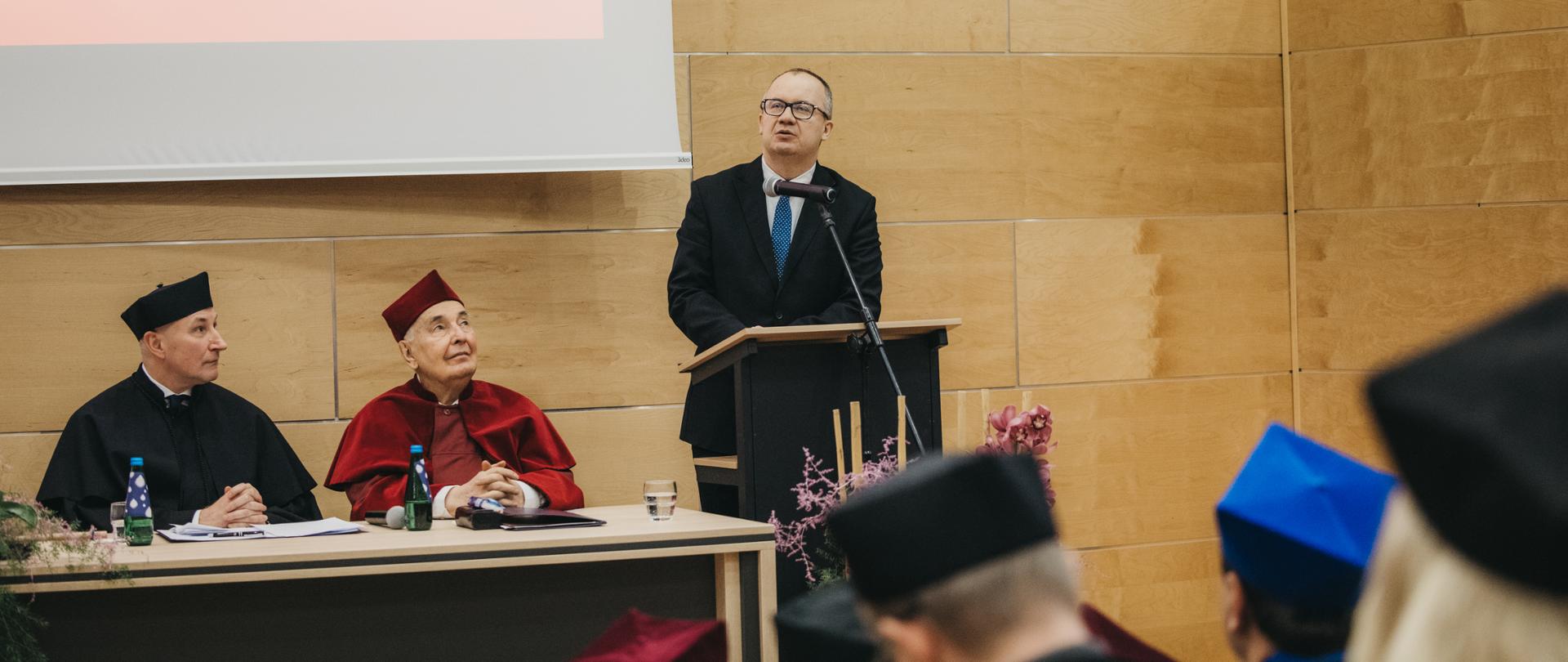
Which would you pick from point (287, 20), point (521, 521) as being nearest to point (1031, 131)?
point (287, 20)

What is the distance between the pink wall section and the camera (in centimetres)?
473

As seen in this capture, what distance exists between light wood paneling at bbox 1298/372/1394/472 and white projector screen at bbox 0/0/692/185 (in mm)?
2746

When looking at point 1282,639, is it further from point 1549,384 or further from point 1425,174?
point 1425,174

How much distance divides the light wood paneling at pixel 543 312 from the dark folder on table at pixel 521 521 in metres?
2.02

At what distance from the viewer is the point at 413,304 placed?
425cm

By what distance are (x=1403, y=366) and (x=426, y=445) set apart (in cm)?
375

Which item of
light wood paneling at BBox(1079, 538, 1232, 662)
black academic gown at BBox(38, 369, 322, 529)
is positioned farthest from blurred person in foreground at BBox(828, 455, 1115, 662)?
light wood paneling at BBox(1079, 538, 1232, 662)

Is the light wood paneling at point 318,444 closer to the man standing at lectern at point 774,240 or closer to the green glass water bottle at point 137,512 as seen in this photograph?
the man standing at lectern at point 774,240

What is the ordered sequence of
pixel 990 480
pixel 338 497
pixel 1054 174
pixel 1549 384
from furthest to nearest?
1. pixel 1054 174
2. pixel 338 497
3. pixel 990 480
4. pixel 1549 384

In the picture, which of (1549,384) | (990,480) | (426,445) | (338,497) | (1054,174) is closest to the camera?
(1549,384)

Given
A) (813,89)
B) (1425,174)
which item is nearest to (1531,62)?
(1425,174)

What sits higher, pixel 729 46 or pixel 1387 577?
pixel 729 46

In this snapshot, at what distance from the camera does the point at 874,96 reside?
5484mm

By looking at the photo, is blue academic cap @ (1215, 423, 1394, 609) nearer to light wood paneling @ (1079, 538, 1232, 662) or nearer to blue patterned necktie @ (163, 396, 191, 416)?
blue patterned necktie @ (163, 396, 191, 416)
